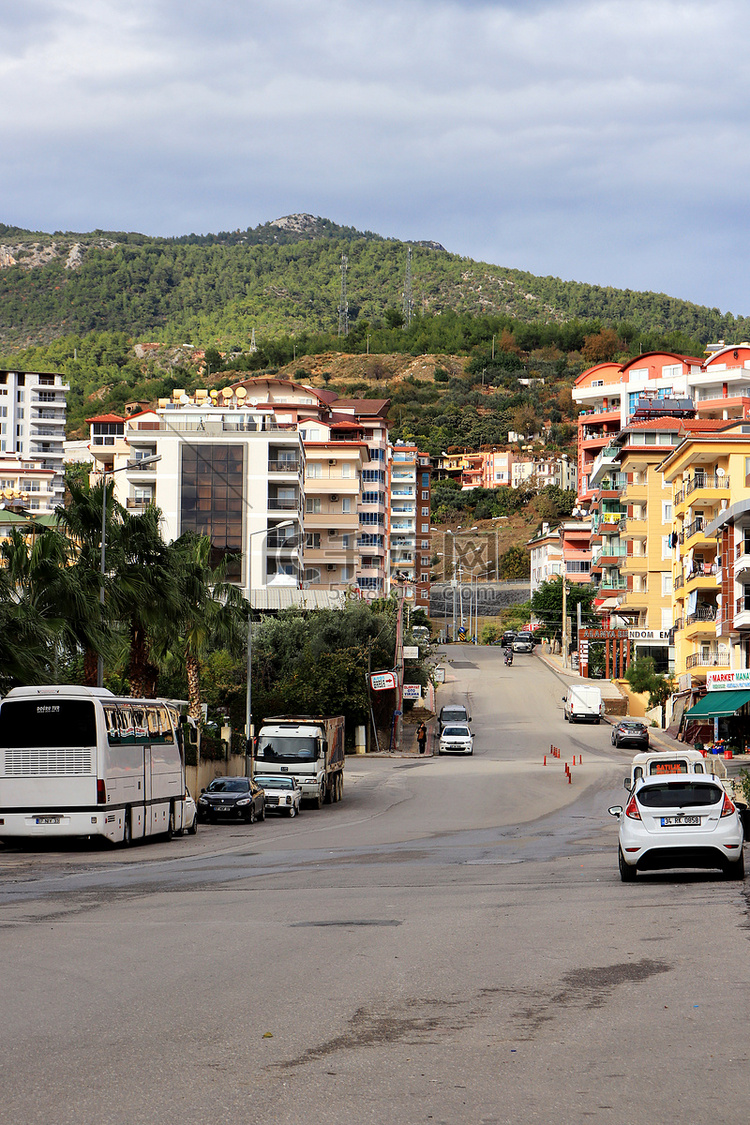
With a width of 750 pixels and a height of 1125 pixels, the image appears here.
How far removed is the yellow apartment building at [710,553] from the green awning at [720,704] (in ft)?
21.2

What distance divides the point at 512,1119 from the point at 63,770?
19.3 m

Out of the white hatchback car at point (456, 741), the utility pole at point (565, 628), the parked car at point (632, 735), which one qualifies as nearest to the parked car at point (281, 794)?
the white hatchback car at point (456, 741)

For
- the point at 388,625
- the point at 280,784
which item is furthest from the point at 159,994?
the point at 388,625

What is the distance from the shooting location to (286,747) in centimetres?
4197

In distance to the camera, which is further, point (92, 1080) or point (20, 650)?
point (20, 650)

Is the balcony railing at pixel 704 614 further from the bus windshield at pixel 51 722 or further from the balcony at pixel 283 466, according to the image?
the bus windshield at pixel 51 722

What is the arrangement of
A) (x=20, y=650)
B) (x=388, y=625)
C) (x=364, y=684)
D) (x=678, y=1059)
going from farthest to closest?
(x=388, y=625) → (x=364, y=684) → (x=20, y=650) → (x=678, y=1059)

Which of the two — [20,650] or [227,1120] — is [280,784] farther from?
[227,1120]

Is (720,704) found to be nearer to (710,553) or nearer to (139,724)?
(710,553)

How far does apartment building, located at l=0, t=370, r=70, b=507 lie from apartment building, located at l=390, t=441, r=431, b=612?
45.2 meters

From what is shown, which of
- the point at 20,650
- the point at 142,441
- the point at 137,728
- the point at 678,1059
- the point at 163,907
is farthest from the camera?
the point at 142,441

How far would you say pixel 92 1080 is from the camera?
23.5ft

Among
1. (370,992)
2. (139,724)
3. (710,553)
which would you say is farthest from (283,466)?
(370,992)

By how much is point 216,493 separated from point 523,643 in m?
36.8
